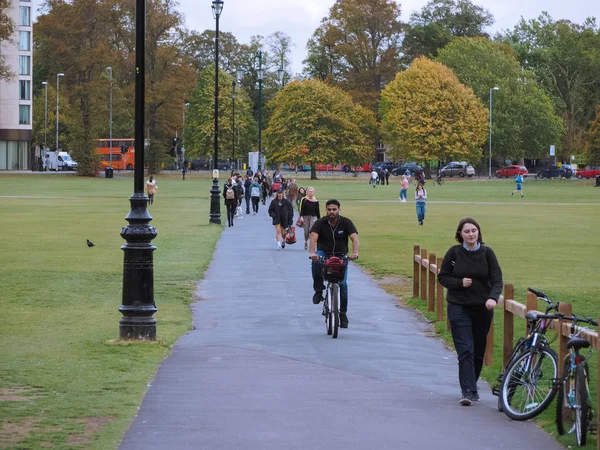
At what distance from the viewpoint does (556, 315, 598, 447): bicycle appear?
844 centimetres

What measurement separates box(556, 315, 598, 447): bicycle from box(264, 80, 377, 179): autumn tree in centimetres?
10651

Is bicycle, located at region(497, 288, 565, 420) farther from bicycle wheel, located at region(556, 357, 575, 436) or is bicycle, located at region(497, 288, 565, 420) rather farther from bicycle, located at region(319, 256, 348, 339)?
bicycle, located at region(319, 256, 348, 339)

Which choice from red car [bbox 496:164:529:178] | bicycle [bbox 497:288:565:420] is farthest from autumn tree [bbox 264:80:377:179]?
bicycle [bbox 497:288:565:420]

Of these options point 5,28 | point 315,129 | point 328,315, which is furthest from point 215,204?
point 315,129

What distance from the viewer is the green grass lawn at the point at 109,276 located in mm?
9945

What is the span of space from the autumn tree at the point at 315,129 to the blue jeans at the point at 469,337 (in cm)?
10477

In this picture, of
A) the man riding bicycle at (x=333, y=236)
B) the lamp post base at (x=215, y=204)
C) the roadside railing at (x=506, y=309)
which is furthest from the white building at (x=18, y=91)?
the man riding bicycle at (x=333, y=236)

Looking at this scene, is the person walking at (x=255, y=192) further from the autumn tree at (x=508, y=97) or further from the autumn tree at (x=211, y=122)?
the autumn tree at (x=211, y=122)

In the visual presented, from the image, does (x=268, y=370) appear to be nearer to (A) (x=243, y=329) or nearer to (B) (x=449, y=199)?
(A) (x=243, y=329)

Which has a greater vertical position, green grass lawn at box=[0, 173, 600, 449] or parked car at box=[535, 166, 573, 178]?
parked car at box=[535, 166, 573, 178]

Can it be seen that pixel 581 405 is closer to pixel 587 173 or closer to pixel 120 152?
pixel 587 173

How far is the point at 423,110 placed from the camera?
114562mm

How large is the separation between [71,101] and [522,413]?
116 m

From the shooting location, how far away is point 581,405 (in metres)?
8.48
